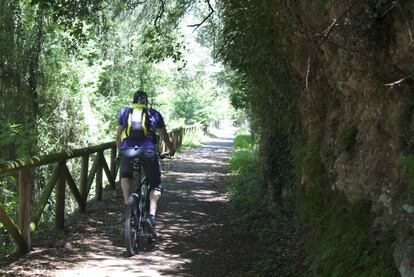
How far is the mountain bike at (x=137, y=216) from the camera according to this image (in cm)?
677

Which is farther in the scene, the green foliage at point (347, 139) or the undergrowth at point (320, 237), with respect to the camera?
the green foliage at point (347, 139)

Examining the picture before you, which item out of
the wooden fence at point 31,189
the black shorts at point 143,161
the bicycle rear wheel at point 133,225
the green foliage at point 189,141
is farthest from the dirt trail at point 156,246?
the green foliage at point 189,141

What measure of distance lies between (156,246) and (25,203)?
199cm

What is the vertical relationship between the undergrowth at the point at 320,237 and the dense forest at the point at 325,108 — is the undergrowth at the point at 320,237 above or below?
below

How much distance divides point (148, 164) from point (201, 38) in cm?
1312

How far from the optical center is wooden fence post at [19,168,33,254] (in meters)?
6.49

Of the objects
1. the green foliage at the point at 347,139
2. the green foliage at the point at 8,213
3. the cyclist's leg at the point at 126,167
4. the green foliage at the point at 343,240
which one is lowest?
the green foliage at the point at 8,213

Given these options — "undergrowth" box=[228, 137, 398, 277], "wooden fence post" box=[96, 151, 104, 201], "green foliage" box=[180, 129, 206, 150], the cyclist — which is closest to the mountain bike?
the cyclist

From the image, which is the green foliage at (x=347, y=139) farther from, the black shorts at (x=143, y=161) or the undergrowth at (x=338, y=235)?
the black shorts at (x=143, y=161)

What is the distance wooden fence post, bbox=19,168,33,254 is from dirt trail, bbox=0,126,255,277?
275 mm

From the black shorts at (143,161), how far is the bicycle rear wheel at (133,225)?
40 cm

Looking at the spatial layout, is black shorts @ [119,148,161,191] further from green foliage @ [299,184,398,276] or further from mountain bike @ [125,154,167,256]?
green foliage @ [299,184,398,276]

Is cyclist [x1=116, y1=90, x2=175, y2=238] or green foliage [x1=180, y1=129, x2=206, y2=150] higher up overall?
cyclist [x1=116, y1=90, x2=175, y2=238]

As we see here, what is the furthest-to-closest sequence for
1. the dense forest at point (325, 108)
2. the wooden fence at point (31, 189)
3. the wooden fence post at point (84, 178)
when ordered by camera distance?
the wooden fence post at point (84, 178), the wooden fence at point (31, 189), the dense forest at point (325, 108)
